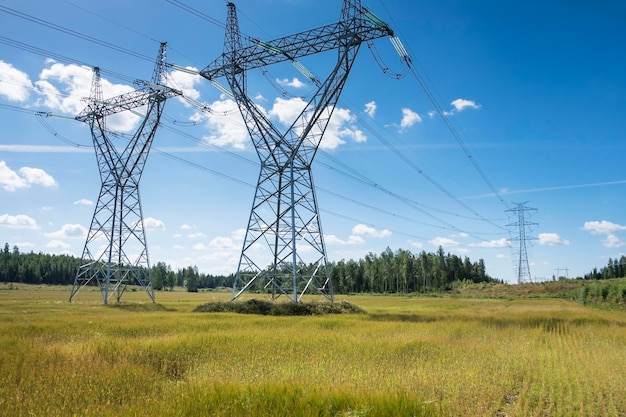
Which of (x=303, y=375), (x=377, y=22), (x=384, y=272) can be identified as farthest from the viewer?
(x=384, y=272)

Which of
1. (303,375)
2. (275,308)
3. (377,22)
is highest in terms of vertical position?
(377,22)

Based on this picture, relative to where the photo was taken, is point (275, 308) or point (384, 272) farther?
point (384, 272)

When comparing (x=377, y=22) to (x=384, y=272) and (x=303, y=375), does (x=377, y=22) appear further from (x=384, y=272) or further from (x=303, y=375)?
(x=384, y=272)

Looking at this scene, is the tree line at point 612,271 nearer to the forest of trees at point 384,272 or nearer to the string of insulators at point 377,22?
the forest of trees at point 384,272

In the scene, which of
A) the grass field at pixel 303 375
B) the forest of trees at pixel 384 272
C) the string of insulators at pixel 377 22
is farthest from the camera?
the forest of trees at pixel 384 272

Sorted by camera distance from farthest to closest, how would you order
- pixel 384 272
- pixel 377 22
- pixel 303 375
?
1. pixel 384 272
2. pixel 377 22
3. pixel 303 375

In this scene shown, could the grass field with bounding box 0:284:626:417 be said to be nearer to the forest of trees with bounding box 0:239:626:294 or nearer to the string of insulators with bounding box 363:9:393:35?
the string of insulators with bounding box 363:9:393:35

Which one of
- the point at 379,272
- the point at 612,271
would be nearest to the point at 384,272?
the point at 379,272

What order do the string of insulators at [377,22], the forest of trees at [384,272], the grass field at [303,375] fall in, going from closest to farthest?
the grass field at [303,375]
the string of insulators at [377,22]
the forest of trees at [384,272]

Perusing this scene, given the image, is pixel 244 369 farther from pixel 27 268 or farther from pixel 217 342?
pixel 27 268

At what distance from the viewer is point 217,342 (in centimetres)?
1606

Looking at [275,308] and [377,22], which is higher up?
[377,22]

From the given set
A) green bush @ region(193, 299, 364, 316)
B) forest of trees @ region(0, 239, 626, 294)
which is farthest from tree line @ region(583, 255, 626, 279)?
green bush @ region(193, 299, 364, 316)

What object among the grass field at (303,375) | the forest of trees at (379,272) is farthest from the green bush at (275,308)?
the forest of trees at (379,272)
